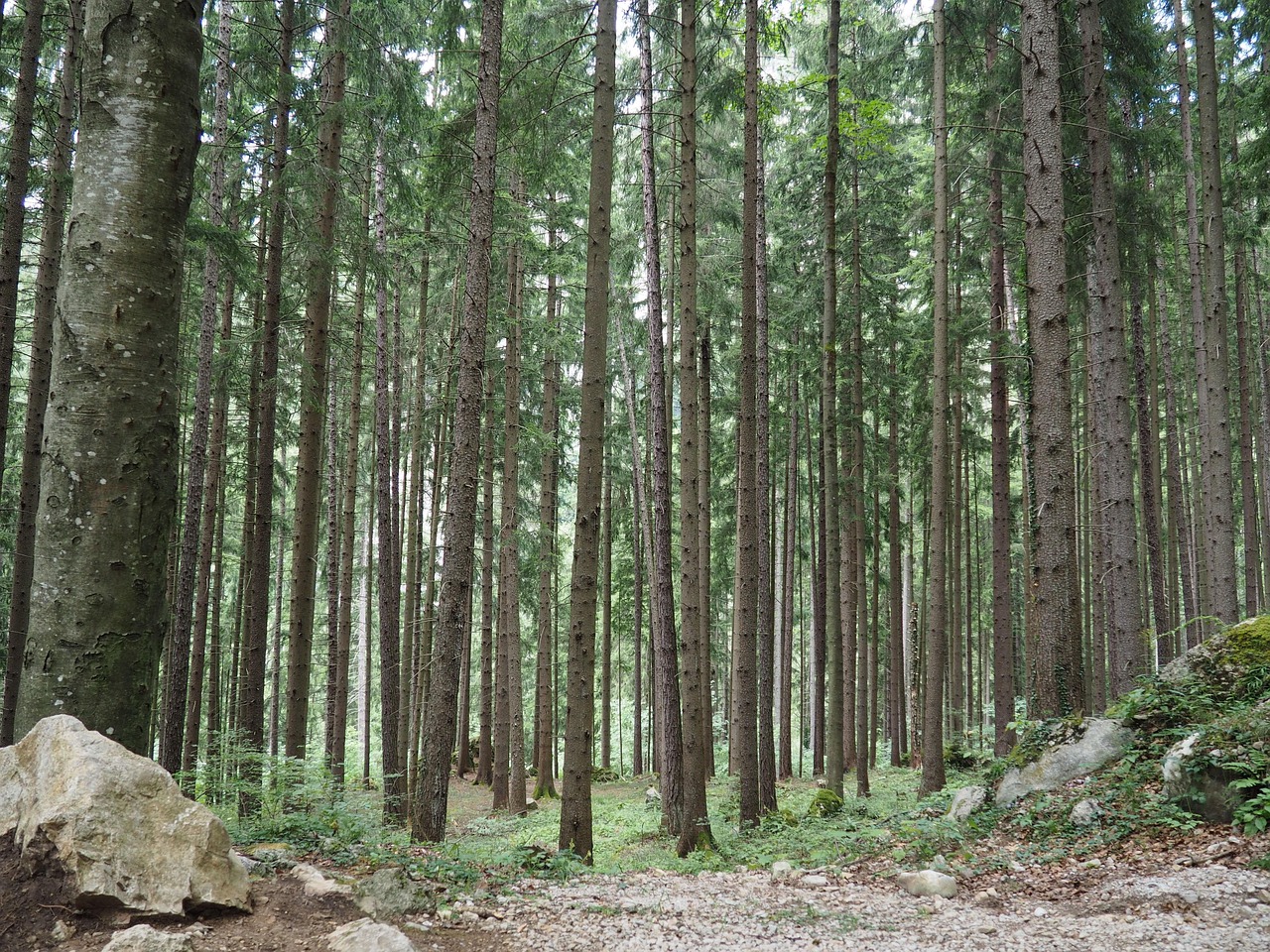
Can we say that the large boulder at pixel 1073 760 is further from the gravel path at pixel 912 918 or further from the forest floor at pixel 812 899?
the gravel path at pixel 912 918

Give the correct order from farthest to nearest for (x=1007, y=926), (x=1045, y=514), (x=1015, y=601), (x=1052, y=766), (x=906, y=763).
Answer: (x=1015, y=601), (x=906, y=763), (x=1045, y=514), (x=1052, y=766), (x=1007, y=926)

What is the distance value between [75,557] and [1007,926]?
5.79 metres

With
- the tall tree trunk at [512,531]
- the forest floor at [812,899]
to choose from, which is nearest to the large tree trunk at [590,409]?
the forest floor at [812,899]

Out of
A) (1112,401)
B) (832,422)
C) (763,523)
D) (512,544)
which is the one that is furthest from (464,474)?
(1112,401)

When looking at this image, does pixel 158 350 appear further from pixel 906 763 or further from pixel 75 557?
pixel 906 763

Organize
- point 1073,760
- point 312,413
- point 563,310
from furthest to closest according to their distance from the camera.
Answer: point 563,310, point 312,413, point 1073,760

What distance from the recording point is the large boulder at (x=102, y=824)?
303 cm

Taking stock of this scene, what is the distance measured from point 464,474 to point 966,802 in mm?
6765

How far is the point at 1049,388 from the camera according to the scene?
28.6ft

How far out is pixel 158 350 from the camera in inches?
133

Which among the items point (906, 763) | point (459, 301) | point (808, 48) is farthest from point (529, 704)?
point (808, 48)

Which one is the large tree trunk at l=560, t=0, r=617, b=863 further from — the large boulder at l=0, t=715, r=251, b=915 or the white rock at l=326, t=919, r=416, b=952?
the large boulder at l=0, t=715, r=251, b=915

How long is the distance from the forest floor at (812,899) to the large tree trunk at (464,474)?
107cm

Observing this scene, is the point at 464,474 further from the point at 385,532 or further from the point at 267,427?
the point at 385,532
